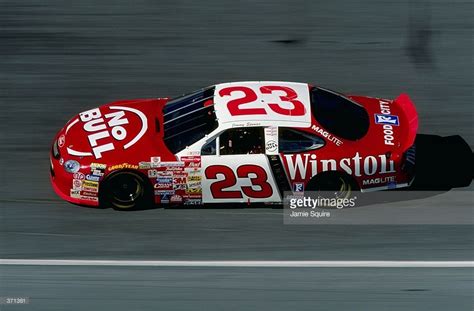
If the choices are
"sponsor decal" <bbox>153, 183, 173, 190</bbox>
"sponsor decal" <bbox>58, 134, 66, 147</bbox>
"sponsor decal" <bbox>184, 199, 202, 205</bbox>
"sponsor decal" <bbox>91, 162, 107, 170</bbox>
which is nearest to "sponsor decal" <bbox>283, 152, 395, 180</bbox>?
"sponsor decal" <bbox>184, 199, 202, 205</bbox>

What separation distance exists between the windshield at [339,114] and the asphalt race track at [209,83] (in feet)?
3.22

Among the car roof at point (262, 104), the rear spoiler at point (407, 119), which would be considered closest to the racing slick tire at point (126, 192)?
the car roof at point (262, 104)

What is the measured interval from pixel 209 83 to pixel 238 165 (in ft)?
10.9

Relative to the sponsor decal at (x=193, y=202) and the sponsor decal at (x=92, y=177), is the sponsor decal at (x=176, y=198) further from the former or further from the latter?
the sponsor decal at (x=92, y=177)

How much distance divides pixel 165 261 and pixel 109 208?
Result: 4.42 ft

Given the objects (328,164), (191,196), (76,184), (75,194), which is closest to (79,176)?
(76,184)

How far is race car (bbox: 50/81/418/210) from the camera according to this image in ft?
38.7

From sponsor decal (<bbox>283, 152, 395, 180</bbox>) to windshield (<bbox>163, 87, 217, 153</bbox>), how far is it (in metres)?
1.04

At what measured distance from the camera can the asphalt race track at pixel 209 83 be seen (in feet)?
34.9

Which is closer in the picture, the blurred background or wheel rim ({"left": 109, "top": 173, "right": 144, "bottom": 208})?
wheel rim ({"left": 109, "top": 173, "right": 144, "bottom": 208})

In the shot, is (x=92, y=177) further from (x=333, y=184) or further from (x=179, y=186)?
(x=333, y=184)

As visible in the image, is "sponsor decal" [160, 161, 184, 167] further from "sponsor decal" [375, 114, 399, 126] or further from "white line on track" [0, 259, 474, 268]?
"sponsor decal" [375, 114, 399, 126]
